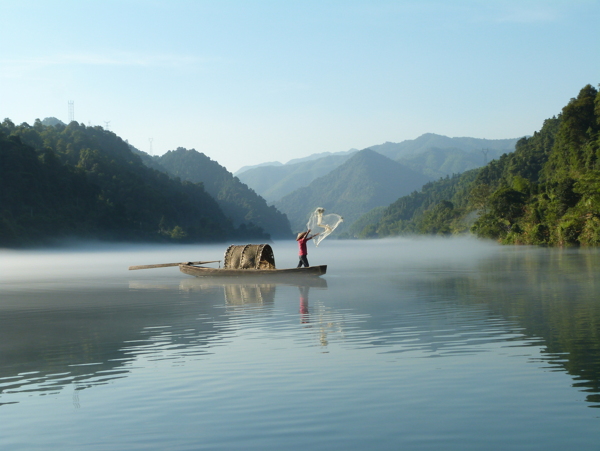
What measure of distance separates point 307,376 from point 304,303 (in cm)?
1037

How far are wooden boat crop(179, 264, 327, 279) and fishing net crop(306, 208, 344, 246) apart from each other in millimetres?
1564

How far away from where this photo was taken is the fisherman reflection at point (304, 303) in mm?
16125

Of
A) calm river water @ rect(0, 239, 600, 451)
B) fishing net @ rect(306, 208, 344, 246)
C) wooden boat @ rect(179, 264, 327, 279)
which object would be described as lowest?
calm river water @ rect(0, 239, 600, 451)

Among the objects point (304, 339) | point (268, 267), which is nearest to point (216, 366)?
point (304, 339)

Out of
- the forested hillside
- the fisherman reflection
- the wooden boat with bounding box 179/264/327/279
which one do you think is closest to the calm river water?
the fisherman reflection

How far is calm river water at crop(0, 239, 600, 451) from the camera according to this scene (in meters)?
7.05

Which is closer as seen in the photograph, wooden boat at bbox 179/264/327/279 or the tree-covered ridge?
wooden boat at bbox 179/264/327/279

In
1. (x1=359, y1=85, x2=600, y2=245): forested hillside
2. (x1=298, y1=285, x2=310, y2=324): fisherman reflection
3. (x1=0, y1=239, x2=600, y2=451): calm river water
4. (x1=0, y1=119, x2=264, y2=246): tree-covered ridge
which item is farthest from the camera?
(x1=0, y1=119, x2=264, y2=246): tree-covered ridge

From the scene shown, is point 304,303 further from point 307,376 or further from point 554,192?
point 554,192

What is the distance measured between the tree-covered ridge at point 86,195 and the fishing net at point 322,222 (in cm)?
7356

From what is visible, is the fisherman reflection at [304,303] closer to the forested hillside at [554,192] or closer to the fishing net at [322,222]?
the fishing net at [322,222]

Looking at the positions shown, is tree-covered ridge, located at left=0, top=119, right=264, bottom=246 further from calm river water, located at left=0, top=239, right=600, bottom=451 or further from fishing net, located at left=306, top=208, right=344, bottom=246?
calm river water, located at left=0, top=239, right=600, bottom=451

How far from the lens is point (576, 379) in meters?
8.93

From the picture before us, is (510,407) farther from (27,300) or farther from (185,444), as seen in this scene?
(27,300)
